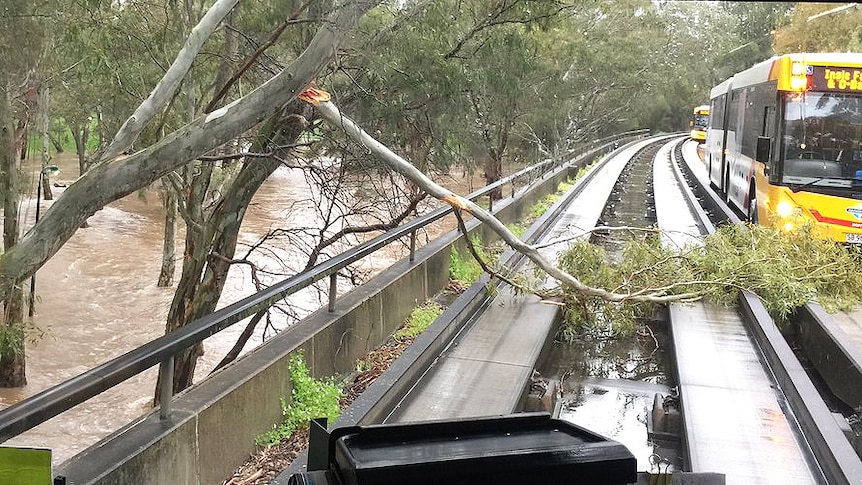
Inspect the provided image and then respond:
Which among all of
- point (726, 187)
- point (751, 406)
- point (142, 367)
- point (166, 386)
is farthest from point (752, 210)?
point (142, 367)

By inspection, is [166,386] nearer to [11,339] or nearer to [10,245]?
[11,339]

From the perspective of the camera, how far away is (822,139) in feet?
39.7

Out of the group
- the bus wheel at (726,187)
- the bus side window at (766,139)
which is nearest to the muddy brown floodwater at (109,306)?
the bus side window at (766,139)

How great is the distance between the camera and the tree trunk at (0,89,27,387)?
14068 millimetres

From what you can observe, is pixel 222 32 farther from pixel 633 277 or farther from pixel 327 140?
pixel 633 277

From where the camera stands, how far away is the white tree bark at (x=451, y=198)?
7.29 meters

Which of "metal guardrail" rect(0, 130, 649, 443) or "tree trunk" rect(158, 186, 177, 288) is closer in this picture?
"metal guardrail" rect(0, 130, 649, 443)

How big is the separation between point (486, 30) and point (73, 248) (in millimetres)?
21925

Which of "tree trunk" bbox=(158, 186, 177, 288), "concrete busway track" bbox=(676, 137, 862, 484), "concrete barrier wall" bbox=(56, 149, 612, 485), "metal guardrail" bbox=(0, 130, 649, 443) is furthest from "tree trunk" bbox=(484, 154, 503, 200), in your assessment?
"metal guardrail" bbox=(0, 130, 649, 443)

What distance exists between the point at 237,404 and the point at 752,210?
40.6ft

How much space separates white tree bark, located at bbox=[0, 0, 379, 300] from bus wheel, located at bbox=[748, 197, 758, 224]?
10.6 metres

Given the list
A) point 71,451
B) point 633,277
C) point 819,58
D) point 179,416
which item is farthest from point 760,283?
point 71,451

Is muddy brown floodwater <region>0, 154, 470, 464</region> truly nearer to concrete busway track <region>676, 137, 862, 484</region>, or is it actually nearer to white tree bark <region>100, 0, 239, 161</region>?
white tree bark <region>100, 0, 239, 161</region>

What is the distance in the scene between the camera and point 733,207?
63.8 ft
